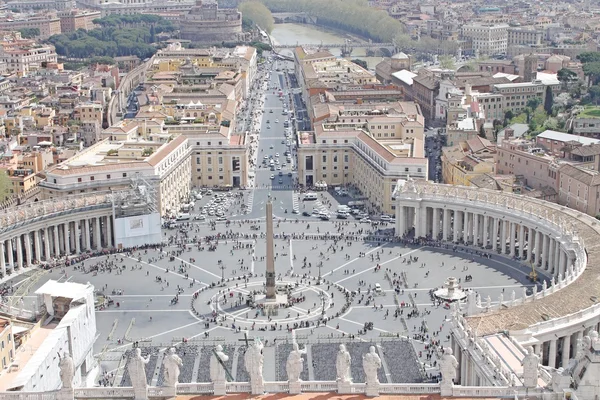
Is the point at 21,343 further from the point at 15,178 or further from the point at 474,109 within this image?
the point at 474,109

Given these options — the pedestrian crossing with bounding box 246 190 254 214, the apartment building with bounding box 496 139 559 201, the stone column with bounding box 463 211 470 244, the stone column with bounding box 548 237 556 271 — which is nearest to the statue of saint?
the stone column with bounding box 548 237 556 271

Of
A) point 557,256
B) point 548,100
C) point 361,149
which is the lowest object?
point 557,256

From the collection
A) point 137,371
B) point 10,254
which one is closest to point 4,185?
point 10,254

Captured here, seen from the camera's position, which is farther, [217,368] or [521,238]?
[521,238]

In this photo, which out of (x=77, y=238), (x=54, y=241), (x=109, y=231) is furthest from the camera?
(x=109, y=231)

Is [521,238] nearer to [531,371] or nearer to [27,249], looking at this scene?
[27,249]

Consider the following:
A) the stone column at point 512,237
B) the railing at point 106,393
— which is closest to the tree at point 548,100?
the stone column at point 512,237
